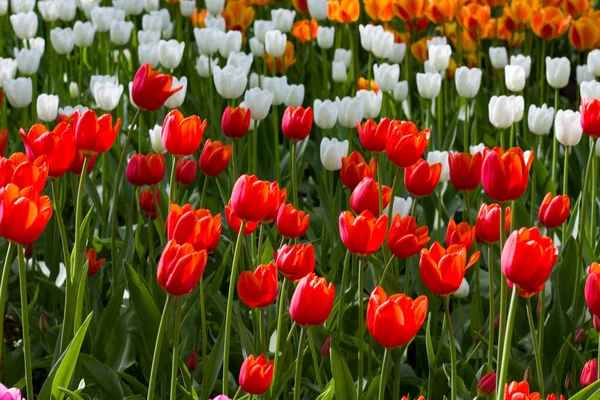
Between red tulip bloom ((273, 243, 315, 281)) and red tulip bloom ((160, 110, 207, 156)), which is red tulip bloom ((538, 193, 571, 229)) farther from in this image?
red tulip bloom ((160, 110, 207, 156))

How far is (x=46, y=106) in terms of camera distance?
267 cm

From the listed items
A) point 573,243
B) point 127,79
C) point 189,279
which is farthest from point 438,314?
point 127,79

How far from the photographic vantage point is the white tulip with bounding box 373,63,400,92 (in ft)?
9.78

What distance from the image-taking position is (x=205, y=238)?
1522 mm

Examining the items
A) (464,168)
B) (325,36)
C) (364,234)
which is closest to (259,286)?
(364,234)

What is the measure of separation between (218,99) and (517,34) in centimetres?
154

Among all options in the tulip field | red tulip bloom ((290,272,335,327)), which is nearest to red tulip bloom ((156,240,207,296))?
the tulip field

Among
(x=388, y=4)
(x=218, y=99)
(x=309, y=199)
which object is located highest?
(x=388, y=4)

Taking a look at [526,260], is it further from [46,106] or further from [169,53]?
[169,53]

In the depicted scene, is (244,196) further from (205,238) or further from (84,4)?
(84,4)

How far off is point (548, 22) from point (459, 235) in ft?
6.92

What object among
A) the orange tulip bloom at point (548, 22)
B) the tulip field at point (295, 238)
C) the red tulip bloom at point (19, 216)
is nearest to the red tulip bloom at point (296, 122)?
the tulip field at point (295, 238)

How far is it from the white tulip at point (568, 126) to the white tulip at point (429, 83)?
650mm

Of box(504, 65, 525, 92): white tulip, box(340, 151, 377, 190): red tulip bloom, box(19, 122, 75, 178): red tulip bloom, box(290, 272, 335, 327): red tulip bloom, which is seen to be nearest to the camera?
box(290, 272, 335, 327): red tulip bloom
